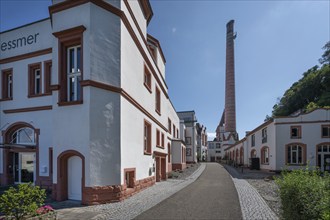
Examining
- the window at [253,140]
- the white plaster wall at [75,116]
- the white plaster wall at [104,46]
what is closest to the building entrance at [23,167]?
the white plaster wall at [75,116]

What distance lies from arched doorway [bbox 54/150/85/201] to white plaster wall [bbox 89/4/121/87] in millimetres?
3498

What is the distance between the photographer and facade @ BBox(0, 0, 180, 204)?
953 centimetres

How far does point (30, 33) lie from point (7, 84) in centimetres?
362

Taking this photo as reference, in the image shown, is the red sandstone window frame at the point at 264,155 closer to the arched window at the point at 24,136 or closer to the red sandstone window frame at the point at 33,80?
the arched window at the point at 24,136

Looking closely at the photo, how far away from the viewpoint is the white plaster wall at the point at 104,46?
9781 mm

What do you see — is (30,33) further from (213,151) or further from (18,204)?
(213,151)

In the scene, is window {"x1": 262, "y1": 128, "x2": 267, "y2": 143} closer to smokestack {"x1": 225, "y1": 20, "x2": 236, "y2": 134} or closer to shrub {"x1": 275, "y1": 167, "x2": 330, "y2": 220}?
shrub {"x1": 275, "y1": 167, "x2": 330, "y2": 220}

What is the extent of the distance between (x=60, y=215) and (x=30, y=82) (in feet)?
30.4

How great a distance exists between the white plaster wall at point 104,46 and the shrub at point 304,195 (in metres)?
7.63

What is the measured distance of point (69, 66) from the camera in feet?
35.1

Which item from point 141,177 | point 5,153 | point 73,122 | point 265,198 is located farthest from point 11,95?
point 265,198

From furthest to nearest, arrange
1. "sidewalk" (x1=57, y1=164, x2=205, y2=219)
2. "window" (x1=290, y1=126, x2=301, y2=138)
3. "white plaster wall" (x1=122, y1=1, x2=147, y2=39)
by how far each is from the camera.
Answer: "window" (x1=290, y1=126, x2=301, y2=138) → "white plaster wall" (x1=122, y1=1, x2=147, y2=39) → "sidewalk" (x1=57, y1=164, x2=205, y2=219)

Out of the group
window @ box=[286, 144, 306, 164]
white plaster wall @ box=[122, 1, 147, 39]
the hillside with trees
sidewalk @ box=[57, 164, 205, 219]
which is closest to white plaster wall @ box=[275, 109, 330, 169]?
window @ box=[286, 144, 306, 164]

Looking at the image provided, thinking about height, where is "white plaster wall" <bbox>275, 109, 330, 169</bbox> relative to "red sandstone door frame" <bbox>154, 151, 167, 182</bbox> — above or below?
above
